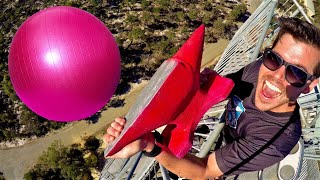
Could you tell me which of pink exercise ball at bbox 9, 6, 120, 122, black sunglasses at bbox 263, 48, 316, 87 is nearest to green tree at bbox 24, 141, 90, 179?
pink exercise ball at bbox 9, 6, 120, 122

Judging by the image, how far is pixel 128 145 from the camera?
4738 mm

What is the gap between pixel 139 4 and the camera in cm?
1995

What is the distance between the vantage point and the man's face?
17.2 feet

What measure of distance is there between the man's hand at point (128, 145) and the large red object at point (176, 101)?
102mm

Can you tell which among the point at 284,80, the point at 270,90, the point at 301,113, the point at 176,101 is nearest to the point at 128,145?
the point at 176,101

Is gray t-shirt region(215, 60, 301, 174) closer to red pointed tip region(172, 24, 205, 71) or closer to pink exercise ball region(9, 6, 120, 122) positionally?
red pointed tip region(172, 24, 205, 71)

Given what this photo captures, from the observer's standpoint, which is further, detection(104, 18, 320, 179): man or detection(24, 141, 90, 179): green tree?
detection(24, 141, 90, 179): green tree

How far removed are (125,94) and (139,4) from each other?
493 centimetres

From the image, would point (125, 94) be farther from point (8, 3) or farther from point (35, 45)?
point (35, 45)

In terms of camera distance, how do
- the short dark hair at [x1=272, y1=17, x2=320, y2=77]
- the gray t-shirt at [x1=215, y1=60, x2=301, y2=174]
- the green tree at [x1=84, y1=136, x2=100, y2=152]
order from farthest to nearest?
the green tree at [x1=84, y1=136, x2=100, y2=152]
the gray t-shirt at [x1=215, y1=60, x2=301, y2=174]
the short dark hair at [x1=272, y1=17, x2=320, y2=77]

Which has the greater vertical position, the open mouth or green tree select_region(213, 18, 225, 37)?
the open mouth

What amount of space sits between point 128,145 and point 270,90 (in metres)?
2.03

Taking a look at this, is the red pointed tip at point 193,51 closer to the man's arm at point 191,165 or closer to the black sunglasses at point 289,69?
the black sunglasses at point 289,69

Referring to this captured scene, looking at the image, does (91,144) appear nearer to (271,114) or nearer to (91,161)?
(91,161)
